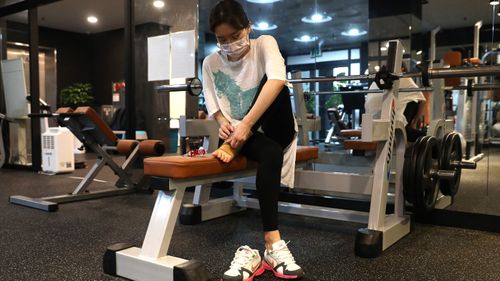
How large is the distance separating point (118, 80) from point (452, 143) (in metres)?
7.66

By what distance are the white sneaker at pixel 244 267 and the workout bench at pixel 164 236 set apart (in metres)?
0.12

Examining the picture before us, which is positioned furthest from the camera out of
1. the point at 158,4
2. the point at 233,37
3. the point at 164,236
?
the point at 158,4

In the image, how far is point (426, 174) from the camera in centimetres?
208

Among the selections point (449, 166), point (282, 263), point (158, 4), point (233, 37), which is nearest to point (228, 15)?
point (233, 37)

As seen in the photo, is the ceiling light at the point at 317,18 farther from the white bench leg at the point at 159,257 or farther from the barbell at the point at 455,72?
the white bench leg at the point at 159,257

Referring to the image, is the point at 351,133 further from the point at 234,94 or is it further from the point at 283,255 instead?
the point at 283,255

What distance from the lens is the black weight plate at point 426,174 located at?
199cm

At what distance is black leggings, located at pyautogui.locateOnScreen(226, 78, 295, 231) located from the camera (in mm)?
1534

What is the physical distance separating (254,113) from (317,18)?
2391 millimetres

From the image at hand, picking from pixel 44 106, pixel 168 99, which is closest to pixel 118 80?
pixel 44 106

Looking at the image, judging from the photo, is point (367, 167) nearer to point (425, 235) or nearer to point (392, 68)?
point (425, 235)

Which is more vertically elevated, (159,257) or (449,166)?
(449,166)

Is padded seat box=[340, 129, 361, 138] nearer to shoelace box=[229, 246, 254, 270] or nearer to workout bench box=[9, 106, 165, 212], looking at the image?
workout bench box=[9, 106, 165, 212]

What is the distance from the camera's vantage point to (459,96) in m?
4.18
